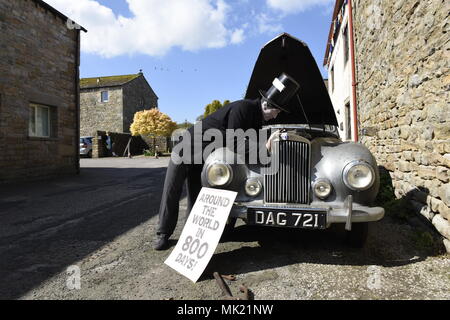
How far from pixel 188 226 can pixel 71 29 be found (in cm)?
1057

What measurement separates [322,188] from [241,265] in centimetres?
104

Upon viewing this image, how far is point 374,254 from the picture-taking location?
2961 millimetres

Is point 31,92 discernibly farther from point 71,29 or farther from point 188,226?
point 188,226

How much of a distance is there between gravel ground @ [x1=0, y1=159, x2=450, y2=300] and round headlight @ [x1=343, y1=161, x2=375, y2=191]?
741mm

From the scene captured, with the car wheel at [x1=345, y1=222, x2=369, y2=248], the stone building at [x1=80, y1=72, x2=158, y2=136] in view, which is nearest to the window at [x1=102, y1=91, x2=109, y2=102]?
the stone building at [x1=80, y1=72, x2=158, y2=136]

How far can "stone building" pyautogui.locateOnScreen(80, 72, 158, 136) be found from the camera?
3019cm

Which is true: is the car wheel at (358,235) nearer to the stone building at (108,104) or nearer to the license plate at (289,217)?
the license plate at (289,217)

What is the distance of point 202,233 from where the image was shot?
106 inches

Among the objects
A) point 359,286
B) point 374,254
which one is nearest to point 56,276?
point 359,286

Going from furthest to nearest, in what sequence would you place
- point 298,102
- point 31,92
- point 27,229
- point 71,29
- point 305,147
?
point 71,29 → point 31,92 → point 298,102 → point 27,229 → point 305,147

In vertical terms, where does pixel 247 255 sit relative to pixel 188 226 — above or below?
below

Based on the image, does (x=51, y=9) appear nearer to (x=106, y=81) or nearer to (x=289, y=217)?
(x=289, y=217)

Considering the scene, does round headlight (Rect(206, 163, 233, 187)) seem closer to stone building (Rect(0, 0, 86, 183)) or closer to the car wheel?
the car wheel

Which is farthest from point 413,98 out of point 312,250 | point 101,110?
point 101,110
